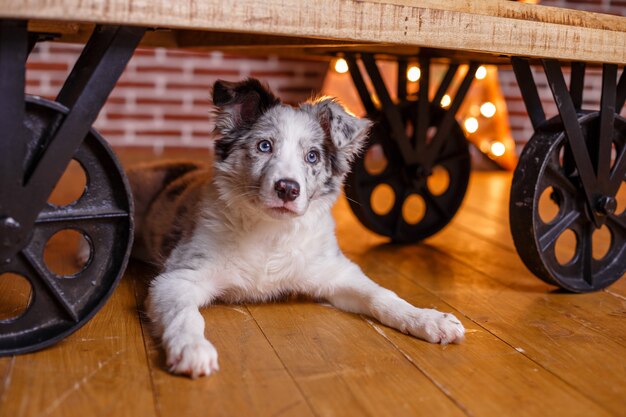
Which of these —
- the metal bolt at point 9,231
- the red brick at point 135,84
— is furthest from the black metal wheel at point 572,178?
the red brick at point 135,84

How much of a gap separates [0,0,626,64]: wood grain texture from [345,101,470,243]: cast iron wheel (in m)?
0.97

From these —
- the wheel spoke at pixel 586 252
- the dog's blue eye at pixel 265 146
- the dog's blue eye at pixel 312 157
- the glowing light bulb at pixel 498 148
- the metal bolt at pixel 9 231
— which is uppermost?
the dog's blue eye at pixel 265 146

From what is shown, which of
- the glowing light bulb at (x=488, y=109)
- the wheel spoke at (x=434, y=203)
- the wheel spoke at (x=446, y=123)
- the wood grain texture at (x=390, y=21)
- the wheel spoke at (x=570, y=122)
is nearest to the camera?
the wood grain texture at (x=390, y=21)

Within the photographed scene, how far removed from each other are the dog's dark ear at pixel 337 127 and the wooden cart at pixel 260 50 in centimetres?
21

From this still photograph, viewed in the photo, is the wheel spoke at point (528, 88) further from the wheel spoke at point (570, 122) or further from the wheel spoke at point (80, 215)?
the wheel spoke at point (80, 215)

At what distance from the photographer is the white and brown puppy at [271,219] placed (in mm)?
2064

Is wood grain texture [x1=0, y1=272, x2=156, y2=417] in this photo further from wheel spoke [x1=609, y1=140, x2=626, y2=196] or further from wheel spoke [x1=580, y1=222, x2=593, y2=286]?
wheel spoke [x1=609, y1=140, x2=626, y2=196]

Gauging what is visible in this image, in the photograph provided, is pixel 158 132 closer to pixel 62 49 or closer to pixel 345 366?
pixel 62 49

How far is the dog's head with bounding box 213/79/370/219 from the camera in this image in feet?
6.80

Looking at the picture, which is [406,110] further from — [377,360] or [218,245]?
[377,360]

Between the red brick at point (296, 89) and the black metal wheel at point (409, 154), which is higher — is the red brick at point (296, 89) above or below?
above

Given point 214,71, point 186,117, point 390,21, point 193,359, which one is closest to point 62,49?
point 186,117

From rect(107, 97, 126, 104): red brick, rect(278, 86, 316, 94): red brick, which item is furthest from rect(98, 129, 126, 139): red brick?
rect(278, 86, 316, 94): red brick

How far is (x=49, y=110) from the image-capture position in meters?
1.65
